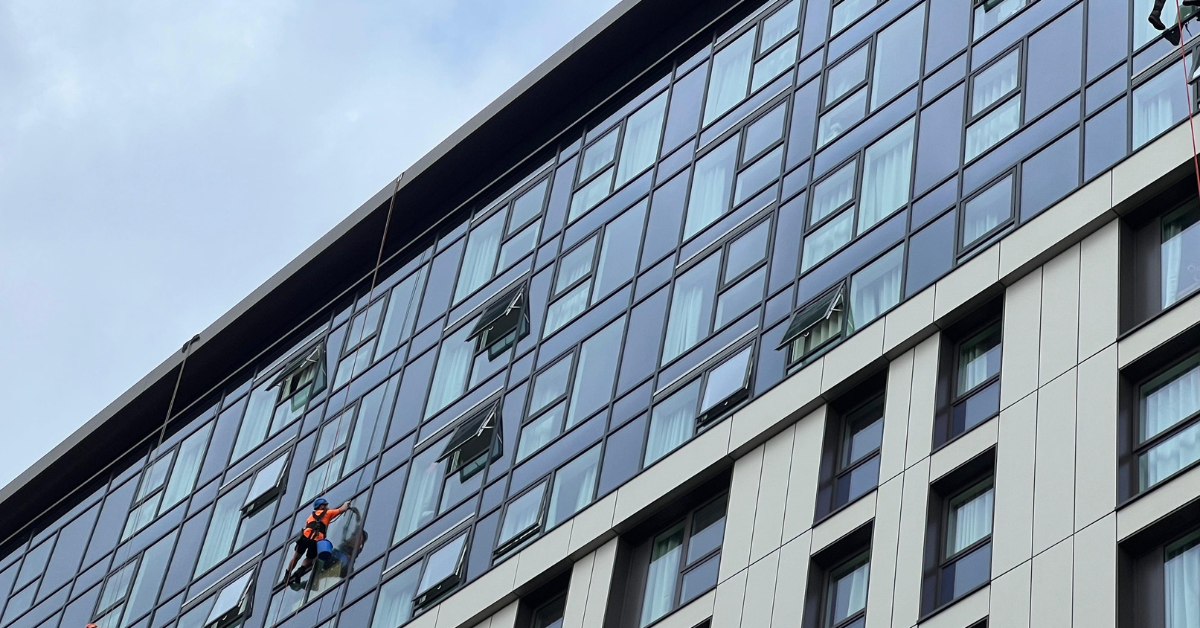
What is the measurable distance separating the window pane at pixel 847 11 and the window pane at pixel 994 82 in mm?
4550

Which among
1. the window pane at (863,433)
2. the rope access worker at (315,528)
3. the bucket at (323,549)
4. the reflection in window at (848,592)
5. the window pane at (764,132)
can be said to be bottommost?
the reflection in window at (848,592)

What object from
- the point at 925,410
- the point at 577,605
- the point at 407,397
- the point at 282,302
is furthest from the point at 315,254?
the point at 925,410

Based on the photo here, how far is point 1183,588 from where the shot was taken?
20.8 m

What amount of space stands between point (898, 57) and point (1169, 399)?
10815mm

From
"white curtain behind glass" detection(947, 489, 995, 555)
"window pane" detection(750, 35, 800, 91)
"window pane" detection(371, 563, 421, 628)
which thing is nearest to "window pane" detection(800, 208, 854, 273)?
"window pane" detection(750, 35, 800, 91)

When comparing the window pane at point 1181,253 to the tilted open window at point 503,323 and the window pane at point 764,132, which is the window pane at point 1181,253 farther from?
the tilted open window at point 503,323

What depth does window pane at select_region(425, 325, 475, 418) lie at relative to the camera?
119 feet

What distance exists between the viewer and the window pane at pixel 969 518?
2336 cm

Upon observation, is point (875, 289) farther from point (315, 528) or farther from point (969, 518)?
point (315, 528)

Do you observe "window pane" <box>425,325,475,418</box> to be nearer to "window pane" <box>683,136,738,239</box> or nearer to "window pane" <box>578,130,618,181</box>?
"window pane" <box>578,130,618,181</box>

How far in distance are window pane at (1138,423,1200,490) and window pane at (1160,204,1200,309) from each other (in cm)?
209

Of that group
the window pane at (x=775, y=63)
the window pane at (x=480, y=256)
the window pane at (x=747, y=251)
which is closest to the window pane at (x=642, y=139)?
the window pane at (x=775, y=63)

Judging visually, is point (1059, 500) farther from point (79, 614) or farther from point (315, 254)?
point (79, 614)

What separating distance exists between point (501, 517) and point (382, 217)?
491 inches
